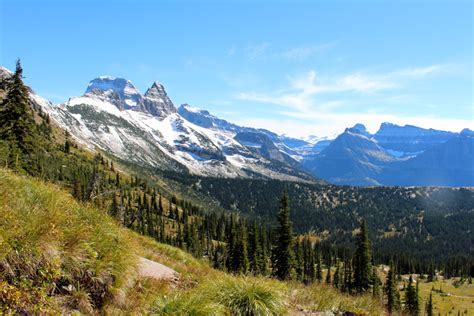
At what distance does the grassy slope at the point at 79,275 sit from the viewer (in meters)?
6.74

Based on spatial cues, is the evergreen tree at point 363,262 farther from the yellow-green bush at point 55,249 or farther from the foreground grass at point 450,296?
the yellow-green bush at point 55,249

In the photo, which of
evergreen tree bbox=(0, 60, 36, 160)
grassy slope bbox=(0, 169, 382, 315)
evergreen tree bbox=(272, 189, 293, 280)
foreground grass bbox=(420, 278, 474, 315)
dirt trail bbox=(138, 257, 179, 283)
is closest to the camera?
grassy slope bbox=(0, 169, 382, 315)

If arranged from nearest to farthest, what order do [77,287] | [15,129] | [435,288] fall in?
[77,287] → [15,129] → [435,288]

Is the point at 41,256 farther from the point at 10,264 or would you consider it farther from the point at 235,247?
the point at 235,247

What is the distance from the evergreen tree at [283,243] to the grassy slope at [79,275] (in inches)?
2116

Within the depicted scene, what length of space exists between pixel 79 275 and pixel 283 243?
60.1m

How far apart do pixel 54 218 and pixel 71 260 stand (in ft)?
3.43

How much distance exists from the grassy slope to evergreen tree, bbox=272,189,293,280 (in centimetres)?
5375

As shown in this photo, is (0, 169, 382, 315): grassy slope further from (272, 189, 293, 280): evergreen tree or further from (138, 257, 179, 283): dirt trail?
(272, 189, 293, 280): evergreen tree

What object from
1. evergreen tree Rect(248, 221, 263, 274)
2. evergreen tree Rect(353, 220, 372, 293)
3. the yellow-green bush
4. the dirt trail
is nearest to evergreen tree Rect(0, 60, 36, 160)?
the dirt trail

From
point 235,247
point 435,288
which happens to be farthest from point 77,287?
point 435,288

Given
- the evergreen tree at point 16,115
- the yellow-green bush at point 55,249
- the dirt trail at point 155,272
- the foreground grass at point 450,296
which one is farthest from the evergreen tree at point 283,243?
the foreground grass at point 450,296

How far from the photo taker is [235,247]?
75.9 meters

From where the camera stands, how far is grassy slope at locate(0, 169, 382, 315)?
6738mm
